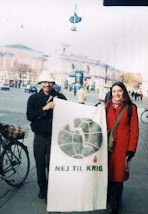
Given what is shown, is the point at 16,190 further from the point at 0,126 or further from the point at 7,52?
the point at 7,52

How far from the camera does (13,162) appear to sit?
16.8 ft

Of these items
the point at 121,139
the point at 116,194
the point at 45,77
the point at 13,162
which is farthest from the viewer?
the point at 13,162

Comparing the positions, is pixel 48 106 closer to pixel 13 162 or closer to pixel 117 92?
pixel 117 92

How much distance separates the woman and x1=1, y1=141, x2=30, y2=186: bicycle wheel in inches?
63.3

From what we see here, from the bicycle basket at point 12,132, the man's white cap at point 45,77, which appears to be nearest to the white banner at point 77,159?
the man's white cap at point 45,77

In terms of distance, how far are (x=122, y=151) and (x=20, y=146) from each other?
1806 mm

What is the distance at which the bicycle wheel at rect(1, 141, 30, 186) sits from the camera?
4941mm

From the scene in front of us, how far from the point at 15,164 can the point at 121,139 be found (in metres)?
1.90

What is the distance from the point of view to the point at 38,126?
439 centimetres

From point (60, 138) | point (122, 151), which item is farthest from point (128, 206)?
point (60, 138)

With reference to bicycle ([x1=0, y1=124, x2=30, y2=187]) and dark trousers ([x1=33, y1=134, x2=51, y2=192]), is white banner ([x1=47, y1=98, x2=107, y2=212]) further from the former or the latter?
bicycle ([x1=0, y1=124, x2=30, y2=187])

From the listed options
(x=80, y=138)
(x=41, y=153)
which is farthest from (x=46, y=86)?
(x=80, y=138)

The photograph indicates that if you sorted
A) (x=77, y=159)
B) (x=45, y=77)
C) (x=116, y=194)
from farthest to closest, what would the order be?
(x=45, y=77) → (x=116, y=194) → (x=77, y=159)

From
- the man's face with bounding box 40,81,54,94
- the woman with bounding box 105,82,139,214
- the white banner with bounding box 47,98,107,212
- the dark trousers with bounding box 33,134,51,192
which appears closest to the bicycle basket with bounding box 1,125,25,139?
the dark trousers with bounding box 33,134,51,192
